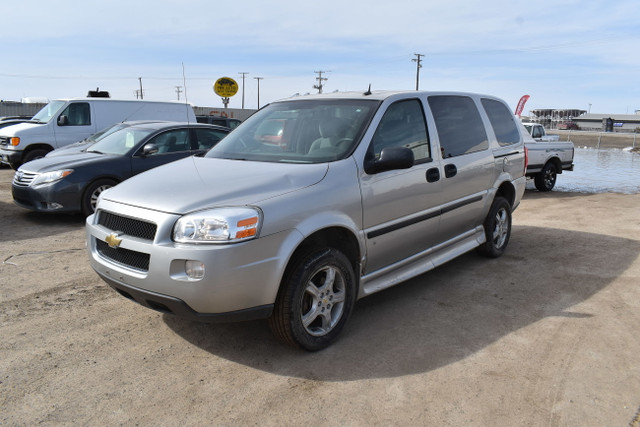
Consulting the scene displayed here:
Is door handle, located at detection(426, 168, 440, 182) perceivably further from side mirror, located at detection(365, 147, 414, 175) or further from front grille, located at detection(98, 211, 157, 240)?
front grille, located at detection(98, 211, 157, 240)

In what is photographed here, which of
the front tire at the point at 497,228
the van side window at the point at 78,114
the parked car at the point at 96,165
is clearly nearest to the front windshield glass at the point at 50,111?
the van side window at the point at 78,114

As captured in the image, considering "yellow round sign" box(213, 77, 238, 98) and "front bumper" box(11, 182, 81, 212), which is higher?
"yellow round sign" box(213, 77, 238, 98)

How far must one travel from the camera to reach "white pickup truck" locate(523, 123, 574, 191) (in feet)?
38.9

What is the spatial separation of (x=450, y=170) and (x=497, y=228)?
1.54 meters

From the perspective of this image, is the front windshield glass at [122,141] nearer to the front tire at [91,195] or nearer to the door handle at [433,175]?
the front tire at [91,195]

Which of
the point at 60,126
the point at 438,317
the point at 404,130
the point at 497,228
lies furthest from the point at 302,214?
the point at 60,126

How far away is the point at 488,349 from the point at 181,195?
239cm

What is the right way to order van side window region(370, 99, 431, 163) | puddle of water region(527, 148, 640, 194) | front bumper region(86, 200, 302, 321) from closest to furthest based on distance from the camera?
front bumper region(86, 200, 302, 321), van side window region(370, 99, 431, 163), puddle of water region(527, 148, 640, 194)

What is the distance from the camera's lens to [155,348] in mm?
3574

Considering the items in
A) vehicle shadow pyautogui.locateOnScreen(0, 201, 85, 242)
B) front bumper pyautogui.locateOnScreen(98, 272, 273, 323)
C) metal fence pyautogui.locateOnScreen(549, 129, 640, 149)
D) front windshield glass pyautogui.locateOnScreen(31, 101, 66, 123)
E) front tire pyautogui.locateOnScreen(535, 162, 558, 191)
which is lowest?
metal fence pyautogui.locateOnScreen(549, 129, 640, 149)

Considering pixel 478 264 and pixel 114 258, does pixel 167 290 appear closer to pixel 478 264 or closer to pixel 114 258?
pixel 114 258

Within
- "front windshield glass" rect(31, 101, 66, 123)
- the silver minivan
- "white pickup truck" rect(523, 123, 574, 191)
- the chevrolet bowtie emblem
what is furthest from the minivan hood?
"front windshield glass" rect(31, 101, 66, 123)

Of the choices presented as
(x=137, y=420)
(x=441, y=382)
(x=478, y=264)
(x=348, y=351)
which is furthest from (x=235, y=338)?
(x=478, y=264)

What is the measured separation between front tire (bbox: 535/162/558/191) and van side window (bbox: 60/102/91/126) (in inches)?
445
